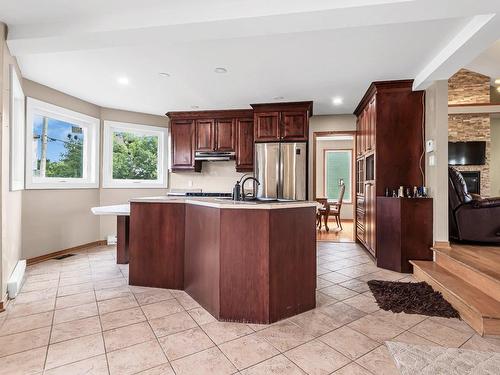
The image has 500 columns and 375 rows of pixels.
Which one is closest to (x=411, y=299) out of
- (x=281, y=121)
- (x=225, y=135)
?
(x=281, y=121)

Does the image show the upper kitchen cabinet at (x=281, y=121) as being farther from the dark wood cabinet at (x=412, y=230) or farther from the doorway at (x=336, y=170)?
the doorway at (x=336, y=170)

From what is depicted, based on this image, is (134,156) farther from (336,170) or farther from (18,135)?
(336,170)

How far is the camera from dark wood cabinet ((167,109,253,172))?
5.18 m

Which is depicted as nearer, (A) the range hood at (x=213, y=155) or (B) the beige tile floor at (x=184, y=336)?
(B) the beige tile floor at (x=184, y=336)

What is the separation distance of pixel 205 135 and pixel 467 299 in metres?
4.45

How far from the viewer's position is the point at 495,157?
7.96m

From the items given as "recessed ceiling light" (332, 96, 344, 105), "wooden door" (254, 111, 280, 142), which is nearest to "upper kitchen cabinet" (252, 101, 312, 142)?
"wooden door" (254, 111, 280, 142)

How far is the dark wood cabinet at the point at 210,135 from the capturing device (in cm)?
518

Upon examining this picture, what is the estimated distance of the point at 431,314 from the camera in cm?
232

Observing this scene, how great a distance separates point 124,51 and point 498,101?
9.17 meters

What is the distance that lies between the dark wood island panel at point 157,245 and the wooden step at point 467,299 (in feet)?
8.24

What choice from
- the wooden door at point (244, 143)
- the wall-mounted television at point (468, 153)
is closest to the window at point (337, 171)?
the wall-mounted television at point (468, 153)

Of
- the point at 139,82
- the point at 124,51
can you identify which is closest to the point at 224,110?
the point at 139,82

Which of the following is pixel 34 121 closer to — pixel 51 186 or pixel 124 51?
pixel 51 186
